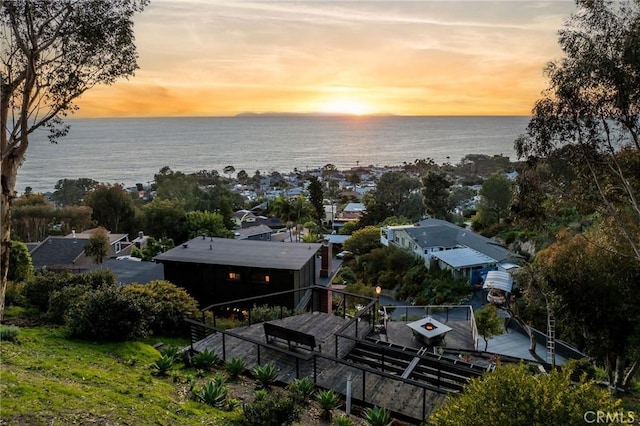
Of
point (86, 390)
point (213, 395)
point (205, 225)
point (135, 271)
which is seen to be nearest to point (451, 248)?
point (135, 271)

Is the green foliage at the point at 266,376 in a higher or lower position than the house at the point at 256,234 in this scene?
higher

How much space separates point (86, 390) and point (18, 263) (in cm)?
1545

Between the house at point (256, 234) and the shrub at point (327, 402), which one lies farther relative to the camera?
the house at point (256, 234)

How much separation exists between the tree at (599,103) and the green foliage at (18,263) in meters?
20.7

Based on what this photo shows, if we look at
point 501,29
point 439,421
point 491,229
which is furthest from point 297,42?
point 491,229

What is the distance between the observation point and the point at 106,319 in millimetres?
10906

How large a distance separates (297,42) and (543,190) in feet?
51.3

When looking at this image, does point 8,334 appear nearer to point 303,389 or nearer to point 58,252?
point 303,389

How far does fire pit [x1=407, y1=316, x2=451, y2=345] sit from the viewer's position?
1473cm

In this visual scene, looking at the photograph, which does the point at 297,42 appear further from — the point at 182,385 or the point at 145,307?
the point at 182,385

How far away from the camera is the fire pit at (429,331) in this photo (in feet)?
48.3

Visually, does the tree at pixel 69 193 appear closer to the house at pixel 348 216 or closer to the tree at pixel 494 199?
the house at pixel 348 216

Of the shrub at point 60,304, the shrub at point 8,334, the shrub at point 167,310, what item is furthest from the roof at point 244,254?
the shrub at point 8,334

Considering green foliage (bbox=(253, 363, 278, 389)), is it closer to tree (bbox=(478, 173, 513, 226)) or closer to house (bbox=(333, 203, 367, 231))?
tree (bbox=(478, 173, 513, 226))
